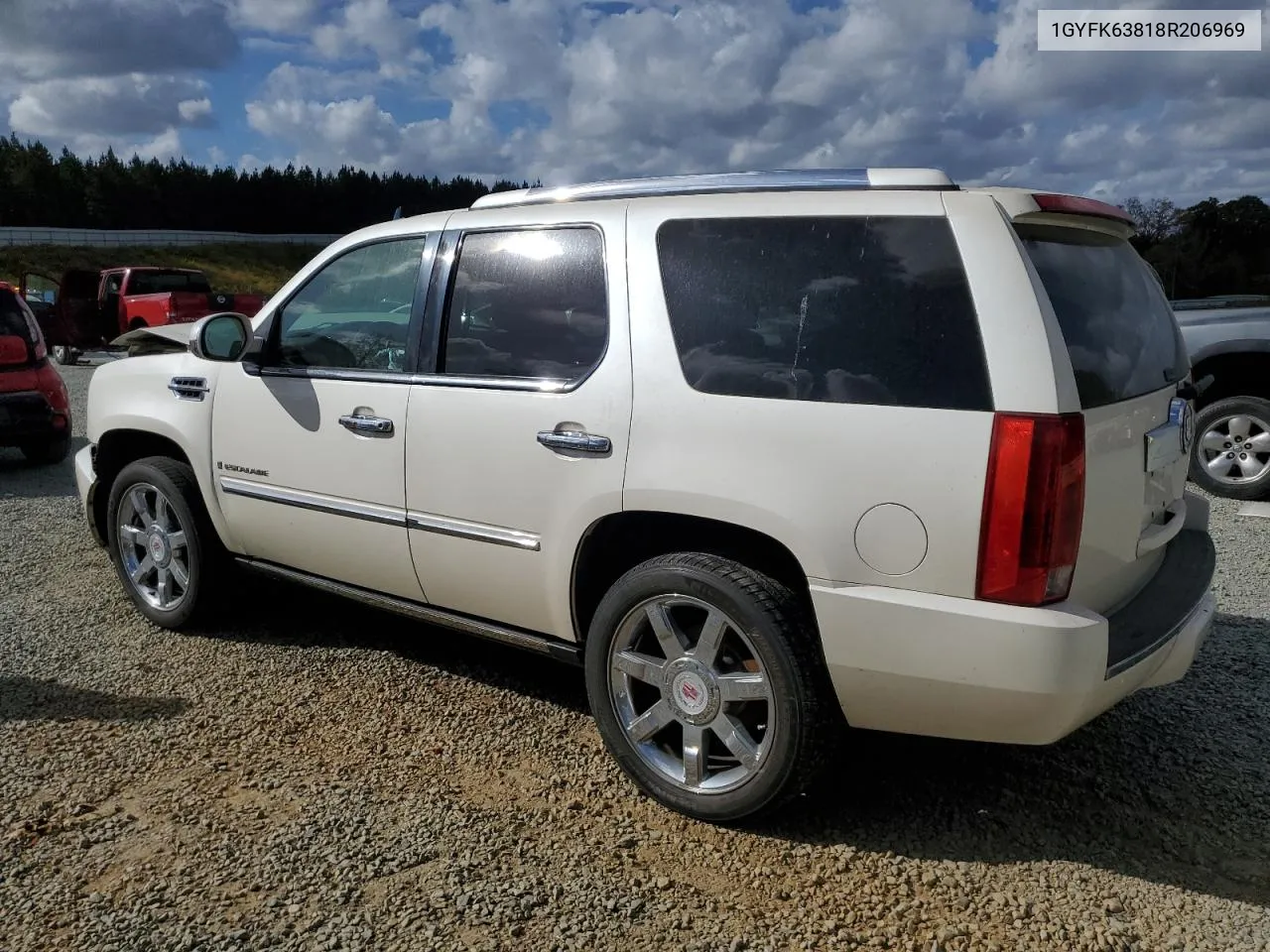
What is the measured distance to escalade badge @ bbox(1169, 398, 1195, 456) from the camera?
3.10 m

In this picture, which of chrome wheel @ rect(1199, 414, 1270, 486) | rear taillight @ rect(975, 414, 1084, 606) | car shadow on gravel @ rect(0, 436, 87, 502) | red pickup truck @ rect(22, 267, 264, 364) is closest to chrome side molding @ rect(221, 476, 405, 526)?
rear taillight @ rect(975, 414, 1084, 606)

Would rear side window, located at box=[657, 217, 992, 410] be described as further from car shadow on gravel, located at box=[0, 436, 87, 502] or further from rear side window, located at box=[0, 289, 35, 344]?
rear side window, located at box=[0, 289, 35, 344]

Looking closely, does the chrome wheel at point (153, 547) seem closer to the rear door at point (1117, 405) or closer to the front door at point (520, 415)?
the front door at point (520, 415)

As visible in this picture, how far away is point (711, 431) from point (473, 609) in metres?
1.23

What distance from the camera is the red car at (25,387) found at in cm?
827

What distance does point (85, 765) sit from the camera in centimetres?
337

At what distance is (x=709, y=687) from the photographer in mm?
2936

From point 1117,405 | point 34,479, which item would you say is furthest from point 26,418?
point 1117,405

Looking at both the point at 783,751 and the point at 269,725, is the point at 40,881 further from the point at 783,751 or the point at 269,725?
the point at 783,751

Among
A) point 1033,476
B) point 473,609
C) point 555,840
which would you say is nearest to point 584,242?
point 473,609

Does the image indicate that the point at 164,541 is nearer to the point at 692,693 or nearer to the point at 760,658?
the point at 692,693

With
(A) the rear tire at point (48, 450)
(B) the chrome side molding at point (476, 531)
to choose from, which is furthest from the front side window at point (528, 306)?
(A) the rear tire at point (48, 450)

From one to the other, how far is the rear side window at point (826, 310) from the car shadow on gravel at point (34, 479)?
237 inches

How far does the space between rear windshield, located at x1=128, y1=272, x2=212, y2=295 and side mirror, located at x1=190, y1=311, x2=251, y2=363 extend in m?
15.7
